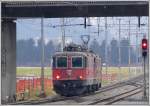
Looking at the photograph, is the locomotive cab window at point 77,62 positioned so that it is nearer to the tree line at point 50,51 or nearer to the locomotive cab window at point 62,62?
the locomotive cab window at point 62,62

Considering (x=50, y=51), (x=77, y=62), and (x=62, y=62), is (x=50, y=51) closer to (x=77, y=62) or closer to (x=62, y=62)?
(x=62, y=62)

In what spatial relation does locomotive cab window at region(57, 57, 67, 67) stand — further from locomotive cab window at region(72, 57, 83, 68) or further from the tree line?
the tree line

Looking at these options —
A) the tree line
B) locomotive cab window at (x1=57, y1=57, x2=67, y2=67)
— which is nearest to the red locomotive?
locomotive cab window at (x1=57, y1=57, x2=67, y2=67)

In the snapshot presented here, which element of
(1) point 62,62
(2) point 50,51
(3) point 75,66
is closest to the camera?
(2) point 50,51

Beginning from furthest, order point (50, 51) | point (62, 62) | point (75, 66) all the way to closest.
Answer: point (62, 62)
point (75, 66)
point (50, 51)

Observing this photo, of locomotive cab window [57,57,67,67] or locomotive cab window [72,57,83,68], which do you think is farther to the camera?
locomotive cab window [72,57,83,68]

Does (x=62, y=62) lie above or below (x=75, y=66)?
above

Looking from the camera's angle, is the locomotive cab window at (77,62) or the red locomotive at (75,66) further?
the locomotive cab window at (77,62)

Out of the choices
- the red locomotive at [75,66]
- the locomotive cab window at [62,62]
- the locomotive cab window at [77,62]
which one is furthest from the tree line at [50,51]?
the locomotive cab window at [77,62]

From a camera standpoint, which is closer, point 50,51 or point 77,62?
point 50,51

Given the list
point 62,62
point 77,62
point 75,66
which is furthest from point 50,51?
point 77,62

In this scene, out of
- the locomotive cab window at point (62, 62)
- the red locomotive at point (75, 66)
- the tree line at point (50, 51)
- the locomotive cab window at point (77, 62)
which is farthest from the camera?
the locomotive cab window at point (77, 62)

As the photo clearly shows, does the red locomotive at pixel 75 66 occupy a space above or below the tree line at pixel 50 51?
below

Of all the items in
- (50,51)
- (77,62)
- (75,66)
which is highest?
(50,51)
